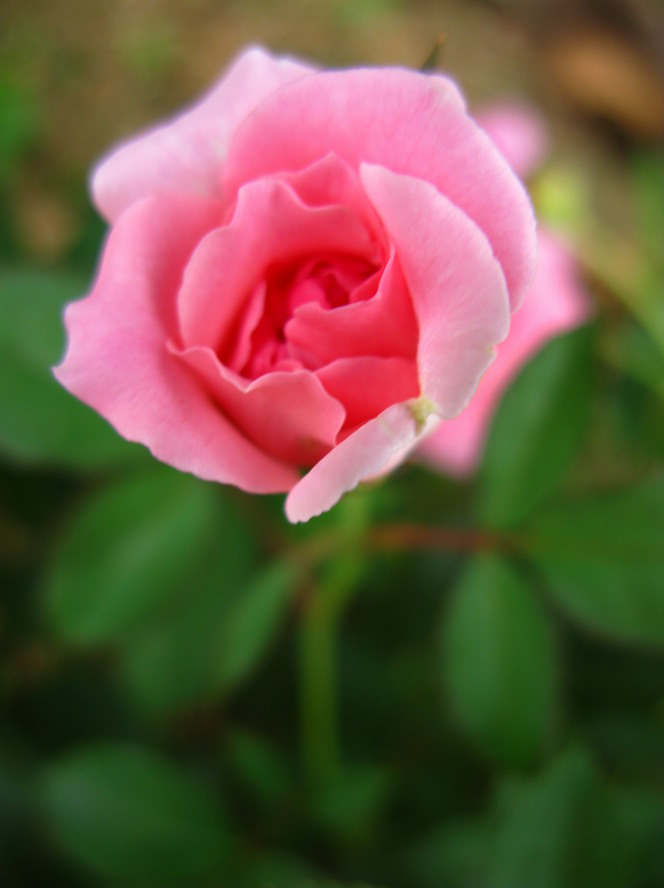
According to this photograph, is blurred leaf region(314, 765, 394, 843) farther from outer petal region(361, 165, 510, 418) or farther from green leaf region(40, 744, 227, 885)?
outer petal region(361, 165, 510, 418)

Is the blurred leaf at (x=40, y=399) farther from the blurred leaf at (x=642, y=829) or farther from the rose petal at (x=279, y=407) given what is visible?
the blurred leaf at (x=642, y=829)

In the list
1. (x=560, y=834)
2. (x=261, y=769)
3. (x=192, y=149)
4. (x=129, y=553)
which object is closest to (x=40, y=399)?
(x=129, y=553)

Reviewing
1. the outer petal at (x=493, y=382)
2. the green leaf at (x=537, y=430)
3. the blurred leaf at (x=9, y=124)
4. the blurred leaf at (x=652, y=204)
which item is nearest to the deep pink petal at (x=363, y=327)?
the green leaf at (x=537, y=430)

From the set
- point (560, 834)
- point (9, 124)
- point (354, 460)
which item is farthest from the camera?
point (9, 124)

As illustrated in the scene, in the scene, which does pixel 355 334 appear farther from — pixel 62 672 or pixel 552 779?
pixel 62 672

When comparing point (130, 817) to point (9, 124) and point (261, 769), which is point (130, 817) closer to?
point (261, 769)

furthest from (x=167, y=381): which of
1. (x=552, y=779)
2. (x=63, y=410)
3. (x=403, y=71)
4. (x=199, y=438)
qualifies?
(x=552, y=779)

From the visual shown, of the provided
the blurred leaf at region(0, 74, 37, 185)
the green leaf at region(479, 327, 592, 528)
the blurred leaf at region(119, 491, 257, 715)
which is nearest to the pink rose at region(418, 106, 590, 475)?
the green leaf at region(479, 327, 592, 528)
